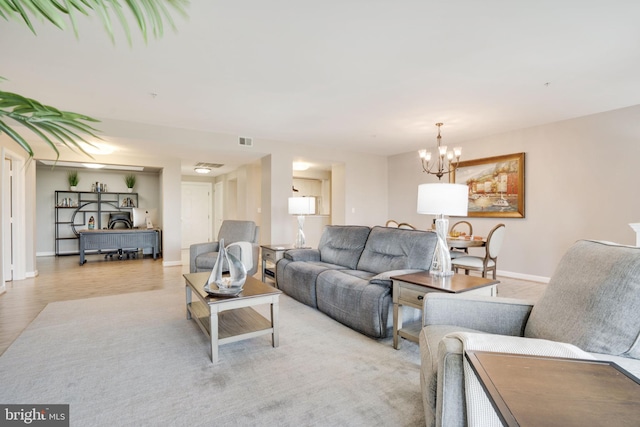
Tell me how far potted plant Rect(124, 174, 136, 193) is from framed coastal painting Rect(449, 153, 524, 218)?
7.55m

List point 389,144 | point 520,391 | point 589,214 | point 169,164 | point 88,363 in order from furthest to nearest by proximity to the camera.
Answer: point 169,164 < point 389,144 < point 589,214 < point 88,363 < point 520,391

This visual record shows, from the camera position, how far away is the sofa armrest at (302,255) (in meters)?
4.09

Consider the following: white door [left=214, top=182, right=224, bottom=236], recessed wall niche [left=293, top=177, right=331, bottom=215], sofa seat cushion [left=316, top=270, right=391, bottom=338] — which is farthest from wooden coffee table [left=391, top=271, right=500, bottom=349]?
white door [left=214, top=182, right=224, bottom=236]

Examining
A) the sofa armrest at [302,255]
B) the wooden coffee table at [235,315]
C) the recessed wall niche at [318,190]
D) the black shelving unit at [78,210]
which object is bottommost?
the wooden coffee table at [235,315]

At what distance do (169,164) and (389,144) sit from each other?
440 cm

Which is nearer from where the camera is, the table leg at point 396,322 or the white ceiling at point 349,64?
the white ceiling at point 349,64

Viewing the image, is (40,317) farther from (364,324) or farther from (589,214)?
(589,214)

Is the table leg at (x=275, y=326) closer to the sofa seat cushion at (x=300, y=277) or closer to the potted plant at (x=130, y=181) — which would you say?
the sofa seat cushion at (x=300, y=277)

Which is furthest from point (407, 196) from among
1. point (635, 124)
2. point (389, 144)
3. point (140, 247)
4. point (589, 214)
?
point (140, 247)

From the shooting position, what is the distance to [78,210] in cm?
788

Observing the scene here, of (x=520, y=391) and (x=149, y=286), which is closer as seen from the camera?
(x=520, y=391)

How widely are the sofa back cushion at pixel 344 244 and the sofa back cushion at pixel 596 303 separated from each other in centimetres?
220

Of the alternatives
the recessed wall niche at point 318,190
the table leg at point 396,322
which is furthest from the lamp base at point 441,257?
the recessed wall niche at point 318,190

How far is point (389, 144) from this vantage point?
6066mm
